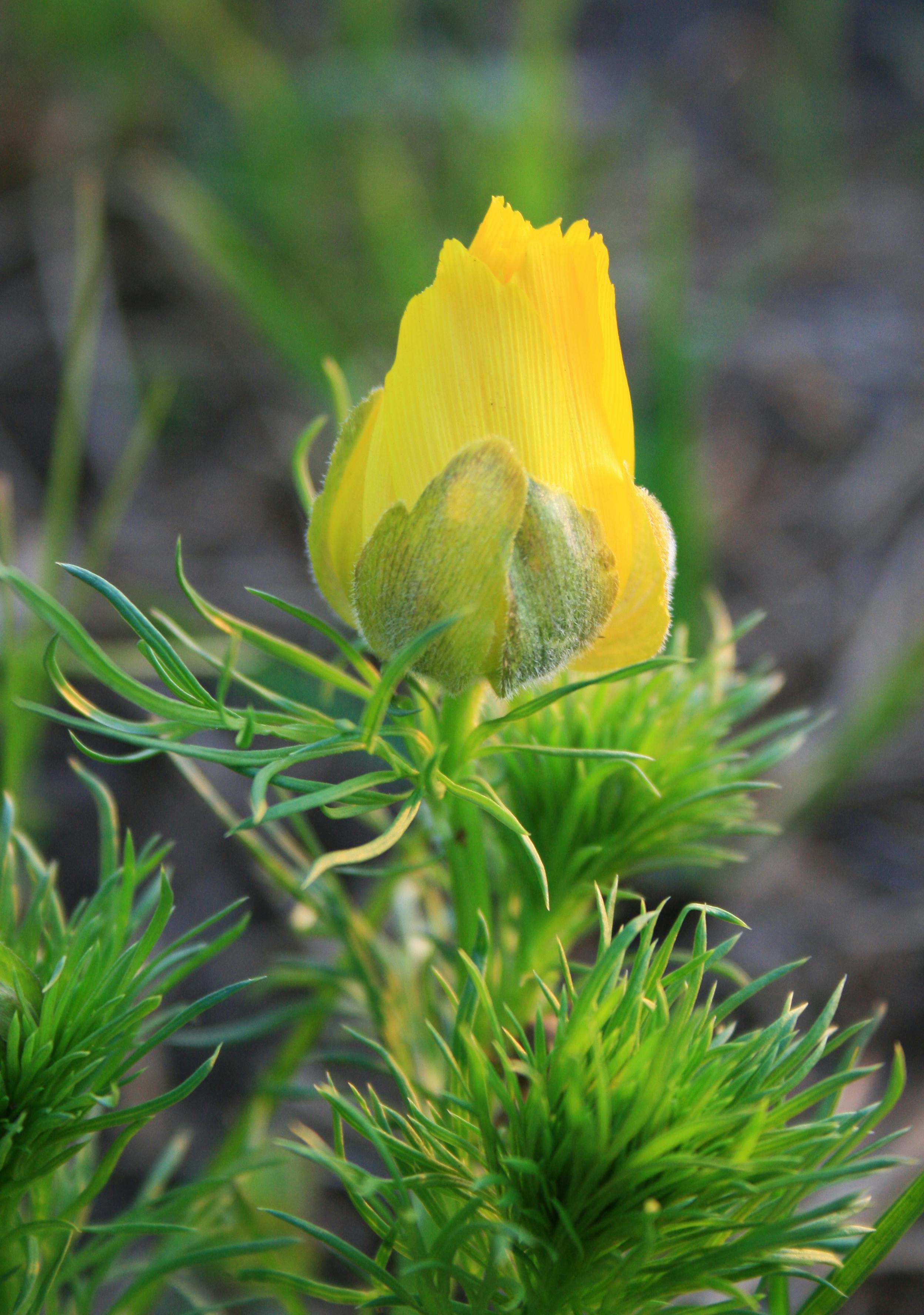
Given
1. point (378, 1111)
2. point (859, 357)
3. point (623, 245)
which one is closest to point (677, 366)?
point (859, 357)

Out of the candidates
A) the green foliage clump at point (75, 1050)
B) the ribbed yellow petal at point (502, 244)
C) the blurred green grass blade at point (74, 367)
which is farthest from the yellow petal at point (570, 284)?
the blurred green grass blade at point (74, 367)

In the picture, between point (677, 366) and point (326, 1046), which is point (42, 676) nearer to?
point (326, 1046)

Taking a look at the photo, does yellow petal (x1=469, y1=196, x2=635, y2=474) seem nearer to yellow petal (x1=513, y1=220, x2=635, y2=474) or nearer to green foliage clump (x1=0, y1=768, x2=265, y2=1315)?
yellow petal (x1=513, y1=220, x2=635, y2=474)

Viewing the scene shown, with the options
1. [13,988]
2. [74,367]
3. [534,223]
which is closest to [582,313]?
[13,988]

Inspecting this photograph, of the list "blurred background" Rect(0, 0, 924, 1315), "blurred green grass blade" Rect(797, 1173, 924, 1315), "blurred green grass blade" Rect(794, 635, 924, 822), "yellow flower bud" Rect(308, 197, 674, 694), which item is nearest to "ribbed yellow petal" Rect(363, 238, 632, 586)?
"yellow flower bud" Rect(308, 197, 674, 694)

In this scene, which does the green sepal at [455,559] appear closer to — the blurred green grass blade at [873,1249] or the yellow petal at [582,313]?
the yellow petal at [582,313]
